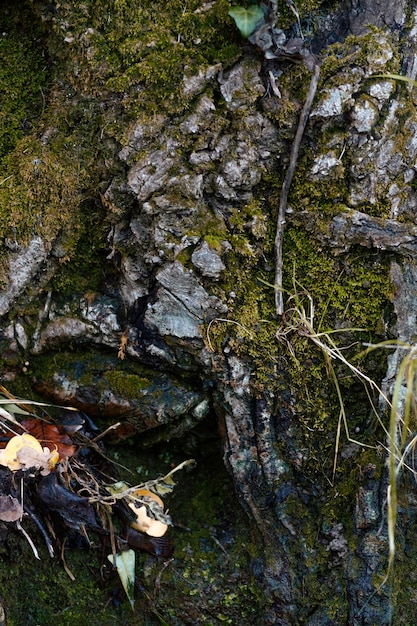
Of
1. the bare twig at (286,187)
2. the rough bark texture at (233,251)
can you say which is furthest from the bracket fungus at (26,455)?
the bare twig at (286,187)

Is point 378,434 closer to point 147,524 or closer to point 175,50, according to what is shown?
point 147,524

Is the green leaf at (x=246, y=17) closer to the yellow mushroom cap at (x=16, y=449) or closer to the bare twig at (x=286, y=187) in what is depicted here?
the bare twig at (x=286, y=187)

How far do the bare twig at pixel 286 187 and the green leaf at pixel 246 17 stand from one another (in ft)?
0.73

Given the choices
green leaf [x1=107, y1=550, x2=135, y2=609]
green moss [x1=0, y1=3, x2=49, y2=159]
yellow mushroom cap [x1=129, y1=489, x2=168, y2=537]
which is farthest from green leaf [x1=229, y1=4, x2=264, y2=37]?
green leaf [x1=107, y1=550, x2=135, y2=609]

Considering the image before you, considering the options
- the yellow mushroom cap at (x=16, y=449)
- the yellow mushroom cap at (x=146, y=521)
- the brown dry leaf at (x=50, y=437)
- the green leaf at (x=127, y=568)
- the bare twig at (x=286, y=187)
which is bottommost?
the green leaf at (x=127, y=568)

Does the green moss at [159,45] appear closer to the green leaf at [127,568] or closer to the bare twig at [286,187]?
the bare twig at [286,187]

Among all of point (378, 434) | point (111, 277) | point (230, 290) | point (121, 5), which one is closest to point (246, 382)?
point (230, 290)

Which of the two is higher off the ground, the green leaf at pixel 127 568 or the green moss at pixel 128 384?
the green moss at pixel 128 384

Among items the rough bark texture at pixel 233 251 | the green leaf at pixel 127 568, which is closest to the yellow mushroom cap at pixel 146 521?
the green leaf at pixel 127 568

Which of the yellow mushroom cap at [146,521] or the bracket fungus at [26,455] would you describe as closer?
Answer: the bracket fungus at [26,455]

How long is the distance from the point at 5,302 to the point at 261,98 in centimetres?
109

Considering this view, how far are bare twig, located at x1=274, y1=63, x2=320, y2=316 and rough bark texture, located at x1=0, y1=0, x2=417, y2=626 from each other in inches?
1.1

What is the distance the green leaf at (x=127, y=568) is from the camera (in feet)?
6.46

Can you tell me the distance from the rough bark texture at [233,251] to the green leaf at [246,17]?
7 cm
